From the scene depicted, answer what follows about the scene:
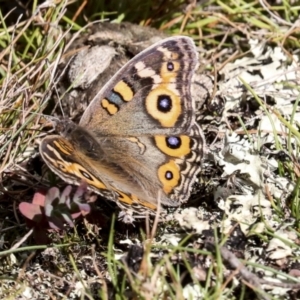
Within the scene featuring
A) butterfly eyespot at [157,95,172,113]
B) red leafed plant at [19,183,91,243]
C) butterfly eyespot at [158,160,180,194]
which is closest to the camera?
red leafed plant at [19,183,91,243]

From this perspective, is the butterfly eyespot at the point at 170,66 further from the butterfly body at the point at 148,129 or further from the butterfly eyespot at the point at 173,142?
the butterfly eyespot at the point at 173,142

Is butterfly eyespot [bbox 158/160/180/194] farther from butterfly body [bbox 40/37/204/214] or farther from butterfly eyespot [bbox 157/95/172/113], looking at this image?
butterfly eyespot [bbox 157/95/172/113]

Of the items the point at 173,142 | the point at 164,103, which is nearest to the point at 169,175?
the point at 173,142

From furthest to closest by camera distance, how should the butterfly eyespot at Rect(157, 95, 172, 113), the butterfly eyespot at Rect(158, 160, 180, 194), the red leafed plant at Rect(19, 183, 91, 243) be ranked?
the butterfly eyespot at Rect(157, 95, 172, 113), the butterfly eyespot at Rect(158, 160, 180, 194), the red leafed plant at Rect(19, 183, 91, 243)

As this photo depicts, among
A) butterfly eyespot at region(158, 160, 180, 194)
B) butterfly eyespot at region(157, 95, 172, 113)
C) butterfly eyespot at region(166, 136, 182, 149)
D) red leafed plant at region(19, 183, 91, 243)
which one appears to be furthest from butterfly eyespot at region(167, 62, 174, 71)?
red leafed plant at region(19, 183, 91, 243)

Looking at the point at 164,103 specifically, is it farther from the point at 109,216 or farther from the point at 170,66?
the point at 109,216

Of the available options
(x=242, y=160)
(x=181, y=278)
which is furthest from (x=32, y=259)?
(x=242, y=160)

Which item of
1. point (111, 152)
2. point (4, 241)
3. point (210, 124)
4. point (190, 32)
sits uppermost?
point (190, 32)

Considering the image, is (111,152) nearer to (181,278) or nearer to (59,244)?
(59,244)
